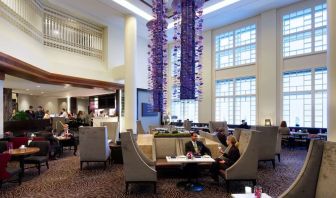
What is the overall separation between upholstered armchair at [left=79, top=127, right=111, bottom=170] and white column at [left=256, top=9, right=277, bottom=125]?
7628mm

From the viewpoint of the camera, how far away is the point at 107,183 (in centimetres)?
508

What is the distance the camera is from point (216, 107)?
13.1m

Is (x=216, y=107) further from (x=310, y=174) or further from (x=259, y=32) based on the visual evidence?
(x=310, y=174)

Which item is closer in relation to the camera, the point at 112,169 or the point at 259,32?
the point at 112,169

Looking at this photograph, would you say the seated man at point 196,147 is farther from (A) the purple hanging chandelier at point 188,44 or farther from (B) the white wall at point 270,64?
(B) the white wall at point 270,64

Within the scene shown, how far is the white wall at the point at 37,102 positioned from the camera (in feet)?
56.1

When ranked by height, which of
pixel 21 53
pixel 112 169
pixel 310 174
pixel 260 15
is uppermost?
pixel 260 15

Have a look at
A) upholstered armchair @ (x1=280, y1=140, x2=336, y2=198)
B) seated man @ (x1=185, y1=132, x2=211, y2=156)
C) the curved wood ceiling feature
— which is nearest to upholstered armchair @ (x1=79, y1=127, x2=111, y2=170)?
seated man @ (x1=185, y1=132, x2=211, y2=156)

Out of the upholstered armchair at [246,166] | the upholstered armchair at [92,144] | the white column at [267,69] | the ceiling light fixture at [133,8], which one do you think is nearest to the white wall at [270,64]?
the white column at [267,69]

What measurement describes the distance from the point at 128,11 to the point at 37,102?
1250cm

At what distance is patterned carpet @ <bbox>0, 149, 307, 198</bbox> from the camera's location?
4.44 m

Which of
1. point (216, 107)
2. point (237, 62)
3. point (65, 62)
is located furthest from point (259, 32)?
point (65, 62)

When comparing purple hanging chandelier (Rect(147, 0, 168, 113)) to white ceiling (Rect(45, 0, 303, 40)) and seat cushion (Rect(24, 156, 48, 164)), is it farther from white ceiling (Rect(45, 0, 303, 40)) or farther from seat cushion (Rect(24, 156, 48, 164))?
white ceiling (Rect(45, 0, 303, 40))

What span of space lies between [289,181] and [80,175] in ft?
15.8
